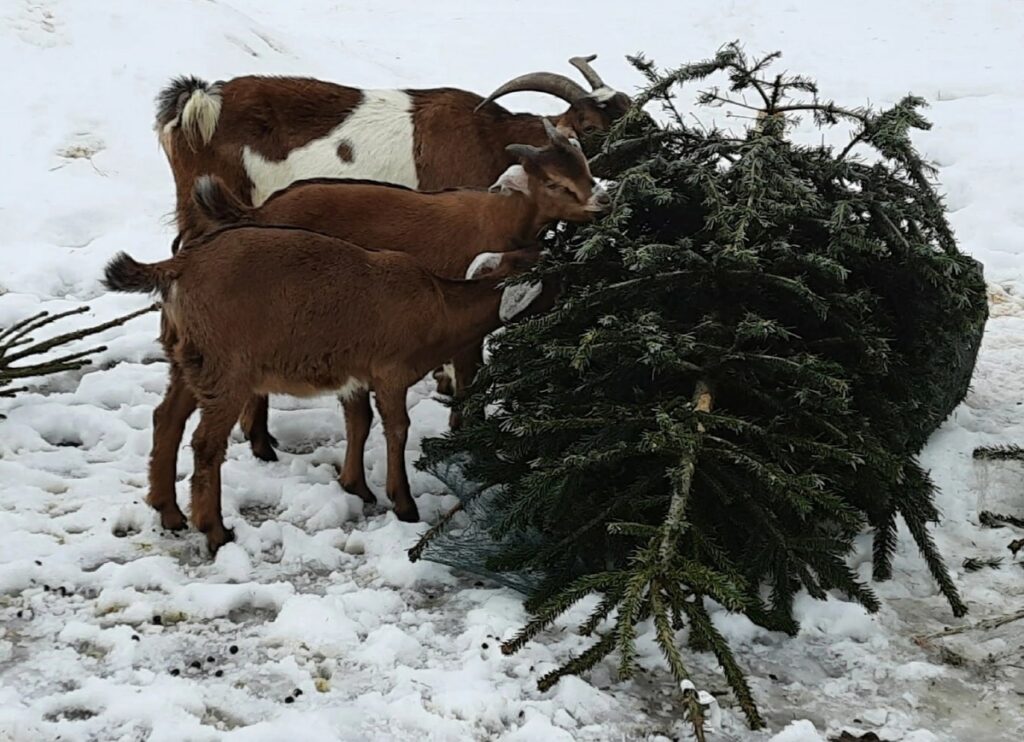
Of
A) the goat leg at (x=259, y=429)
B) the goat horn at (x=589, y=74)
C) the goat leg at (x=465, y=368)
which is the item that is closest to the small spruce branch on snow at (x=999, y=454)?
the goat leg at (x=465, y=368)

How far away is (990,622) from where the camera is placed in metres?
3.71

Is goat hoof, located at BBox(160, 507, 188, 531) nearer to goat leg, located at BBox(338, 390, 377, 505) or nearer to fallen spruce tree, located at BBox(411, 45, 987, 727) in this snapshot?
goat leg, located at BBox(338, 390, 377, 505)

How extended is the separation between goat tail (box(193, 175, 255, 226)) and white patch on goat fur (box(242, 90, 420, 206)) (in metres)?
1.53

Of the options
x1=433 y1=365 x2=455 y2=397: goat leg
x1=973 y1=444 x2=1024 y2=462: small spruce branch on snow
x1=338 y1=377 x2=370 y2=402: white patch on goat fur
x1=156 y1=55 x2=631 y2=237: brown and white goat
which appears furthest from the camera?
x1=156 y1=55 x2=631 y2=237: brown and white goat

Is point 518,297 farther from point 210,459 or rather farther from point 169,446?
point 169,446

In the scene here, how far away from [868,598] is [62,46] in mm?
8878

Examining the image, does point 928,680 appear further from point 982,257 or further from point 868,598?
point 982,257

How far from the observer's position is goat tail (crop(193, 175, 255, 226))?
470 centimetres

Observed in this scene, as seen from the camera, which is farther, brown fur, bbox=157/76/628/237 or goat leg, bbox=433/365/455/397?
brown fur, bbox=157/76/628/237

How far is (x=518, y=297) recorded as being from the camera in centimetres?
475

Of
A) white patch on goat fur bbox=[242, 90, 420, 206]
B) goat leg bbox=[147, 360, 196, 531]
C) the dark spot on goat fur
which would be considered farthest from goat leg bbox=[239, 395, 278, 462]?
the dark spot on goat fur

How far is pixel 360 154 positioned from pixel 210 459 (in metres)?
2.66

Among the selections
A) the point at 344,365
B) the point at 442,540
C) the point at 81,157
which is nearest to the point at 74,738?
the point at 442,540

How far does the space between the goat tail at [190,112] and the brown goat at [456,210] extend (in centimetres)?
82
